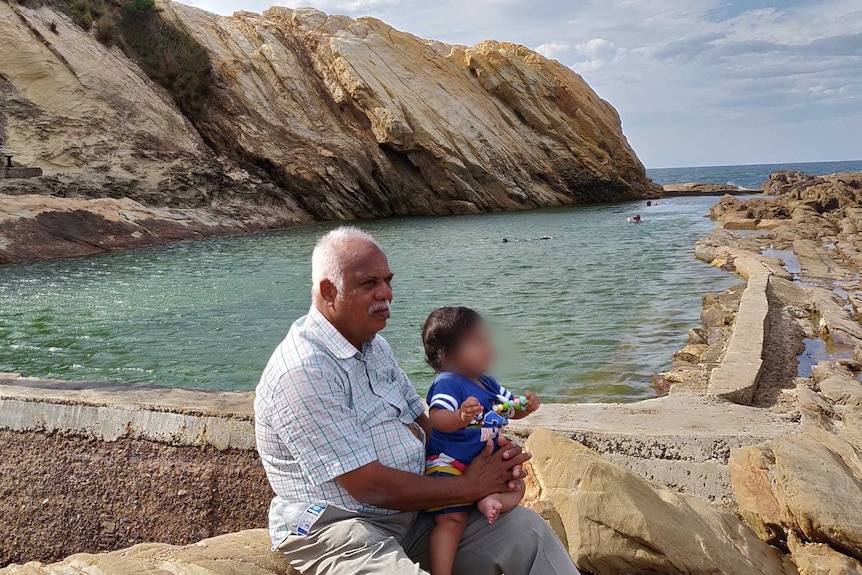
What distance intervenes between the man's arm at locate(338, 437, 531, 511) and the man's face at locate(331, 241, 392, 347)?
0.51 meters

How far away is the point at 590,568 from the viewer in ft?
10.6

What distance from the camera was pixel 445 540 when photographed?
8.82ft

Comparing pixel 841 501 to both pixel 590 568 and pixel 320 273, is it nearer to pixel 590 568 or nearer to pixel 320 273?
pixel 590 568

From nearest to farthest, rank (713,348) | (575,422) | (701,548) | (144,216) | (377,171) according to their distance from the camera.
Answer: (701,548)
(575,422)
(713,348)
(144,216)
(377,171)

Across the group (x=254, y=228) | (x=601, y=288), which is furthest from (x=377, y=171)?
(x=601, y=288)

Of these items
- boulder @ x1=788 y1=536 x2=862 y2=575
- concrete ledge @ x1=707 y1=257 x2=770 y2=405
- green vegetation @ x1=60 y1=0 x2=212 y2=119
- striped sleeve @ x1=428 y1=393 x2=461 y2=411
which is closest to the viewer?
striped sleeve @ x1=428 y1=393 x2=461 y2=411

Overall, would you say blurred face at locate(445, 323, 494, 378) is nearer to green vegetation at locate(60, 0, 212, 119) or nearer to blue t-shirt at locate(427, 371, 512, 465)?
blue t-shirt at locate(427, 371, 512, 465)

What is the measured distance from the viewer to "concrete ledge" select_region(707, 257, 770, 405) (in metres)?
6.75

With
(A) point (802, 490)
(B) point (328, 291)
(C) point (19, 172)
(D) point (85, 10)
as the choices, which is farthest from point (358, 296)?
→ (D) point (85, 10)

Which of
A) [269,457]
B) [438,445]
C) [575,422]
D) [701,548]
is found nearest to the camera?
[269,457]

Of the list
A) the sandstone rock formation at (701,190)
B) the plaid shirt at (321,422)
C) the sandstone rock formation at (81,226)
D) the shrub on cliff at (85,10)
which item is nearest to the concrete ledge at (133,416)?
the plaid shirt at (321,422)

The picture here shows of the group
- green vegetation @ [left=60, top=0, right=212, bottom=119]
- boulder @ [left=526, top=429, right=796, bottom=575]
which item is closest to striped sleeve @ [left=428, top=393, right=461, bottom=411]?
boulder @ [left=526, top=429, right=796, bottom=575]

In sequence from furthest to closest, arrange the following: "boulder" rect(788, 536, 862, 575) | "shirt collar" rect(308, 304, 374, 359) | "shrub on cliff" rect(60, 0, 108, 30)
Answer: "shrub on cliff" rect(60, 0, 108, 30)
"boulder" rect(788, 536, 862, 575)
"shirt collar" rect(308, 304, 374, 359)

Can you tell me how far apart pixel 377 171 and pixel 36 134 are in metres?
16.5
